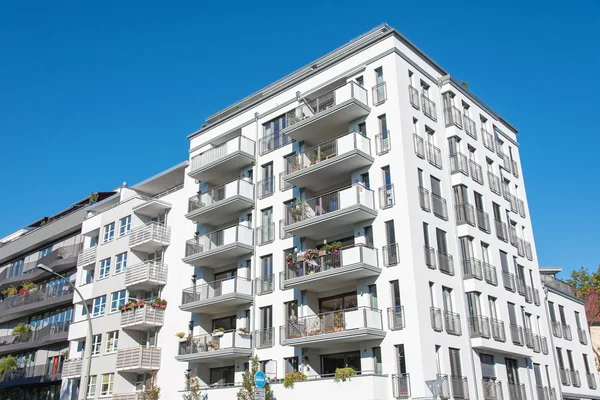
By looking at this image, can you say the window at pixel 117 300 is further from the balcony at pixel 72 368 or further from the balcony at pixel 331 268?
the balcony at pixel 331 268

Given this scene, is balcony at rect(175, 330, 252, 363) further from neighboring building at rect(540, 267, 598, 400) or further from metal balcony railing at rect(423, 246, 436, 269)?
neighboring building at rect(540, 267, 598, 400)

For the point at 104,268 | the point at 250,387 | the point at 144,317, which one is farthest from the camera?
the point at 104,268

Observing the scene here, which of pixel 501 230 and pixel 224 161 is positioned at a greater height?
pixel 224 161

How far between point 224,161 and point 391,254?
13.0 m

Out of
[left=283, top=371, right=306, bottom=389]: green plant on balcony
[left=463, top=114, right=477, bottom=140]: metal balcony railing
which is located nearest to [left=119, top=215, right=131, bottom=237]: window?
[left=283, top=371, right=306, bottom=389]: green plant on balcony

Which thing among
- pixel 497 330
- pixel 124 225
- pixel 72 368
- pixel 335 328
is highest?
pixel 124 225

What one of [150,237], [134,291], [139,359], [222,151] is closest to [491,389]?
[222,151]

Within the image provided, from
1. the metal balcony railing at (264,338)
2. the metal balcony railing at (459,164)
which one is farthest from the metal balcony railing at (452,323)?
the metal balcony railing at (264,338)

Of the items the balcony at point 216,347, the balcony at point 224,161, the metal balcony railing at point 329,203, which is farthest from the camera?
the balcony at point 224,161

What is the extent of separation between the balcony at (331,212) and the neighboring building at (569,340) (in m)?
14.9

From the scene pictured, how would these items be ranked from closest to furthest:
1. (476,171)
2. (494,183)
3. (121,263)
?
1. (476,171)
2. (494,183)
3. (121,263)

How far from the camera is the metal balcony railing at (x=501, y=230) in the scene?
33.5 metres

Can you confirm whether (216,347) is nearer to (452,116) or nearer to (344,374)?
(344,374)

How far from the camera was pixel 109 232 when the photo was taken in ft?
147
